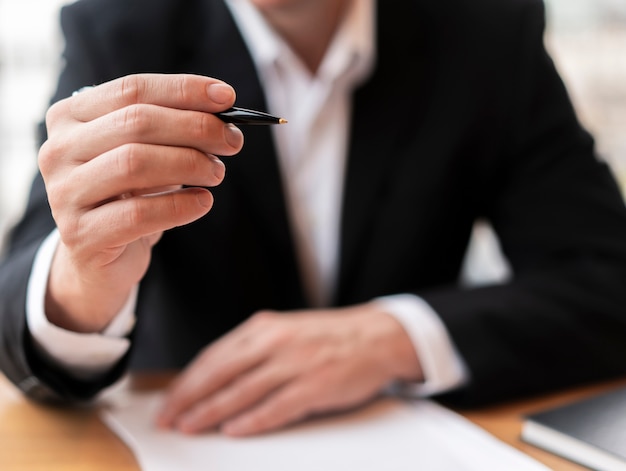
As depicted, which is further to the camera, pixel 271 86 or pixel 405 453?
pixel 271 86

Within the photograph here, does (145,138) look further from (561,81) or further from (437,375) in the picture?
(561,81)

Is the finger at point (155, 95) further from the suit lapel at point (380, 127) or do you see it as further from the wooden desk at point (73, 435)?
the suit lapel at point (380, 127)

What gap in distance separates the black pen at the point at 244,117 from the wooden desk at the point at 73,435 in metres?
0.27

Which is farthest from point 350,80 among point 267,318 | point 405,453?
point 405,453

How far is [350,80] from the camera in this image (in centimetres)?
82

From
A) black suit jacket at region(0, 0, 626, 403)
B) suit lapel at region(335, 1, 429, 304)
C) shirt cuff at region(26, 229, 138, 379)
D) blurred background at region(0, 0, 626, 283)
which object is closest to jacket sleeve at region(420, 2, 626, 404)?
black suit jacket at region(0, 0, 626, 403)

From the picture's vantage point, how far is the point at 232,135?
372mm

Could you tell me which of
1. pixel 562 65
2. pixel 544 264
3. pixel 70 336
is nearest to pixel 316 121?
pixel 544 264

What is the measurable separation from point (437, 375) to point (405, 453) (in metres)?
0.13

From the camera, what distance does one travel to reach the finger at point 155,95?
0.36 meters

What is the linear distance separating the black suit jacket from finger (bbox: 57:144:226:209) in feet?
0.79

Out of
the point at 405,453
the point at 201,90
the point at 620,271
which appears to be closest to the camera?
the point at 201,90

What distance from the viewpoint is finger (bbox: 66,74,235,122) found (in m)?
0.36

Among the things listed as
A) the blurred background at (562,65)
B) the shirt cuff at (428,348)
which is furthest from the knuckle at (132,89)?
the blurred background at (562,65)
